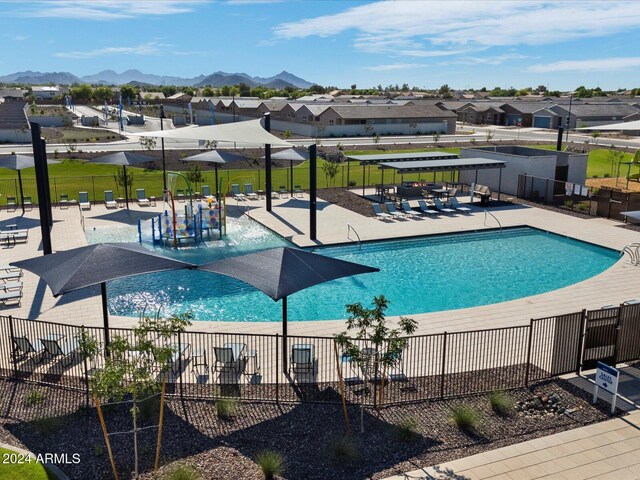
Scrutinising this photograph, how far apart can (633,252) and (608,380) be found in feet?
43.9

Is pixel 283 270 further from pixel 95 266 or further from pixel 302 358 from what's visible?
pixel 95 266

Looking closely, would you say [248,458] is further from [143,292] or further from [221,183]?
[221,183]

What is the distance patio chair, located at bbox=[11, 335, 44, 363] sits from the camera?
41.4 feet

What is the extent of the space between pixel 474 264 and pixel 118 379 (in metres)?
16.6

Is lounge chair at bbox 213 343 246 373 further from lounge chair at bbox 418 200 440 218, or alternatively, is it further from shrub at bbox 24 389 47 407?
lounge chair at bbox 418 200 440 218

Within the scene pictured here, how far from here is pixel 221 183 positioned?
36.9 metres

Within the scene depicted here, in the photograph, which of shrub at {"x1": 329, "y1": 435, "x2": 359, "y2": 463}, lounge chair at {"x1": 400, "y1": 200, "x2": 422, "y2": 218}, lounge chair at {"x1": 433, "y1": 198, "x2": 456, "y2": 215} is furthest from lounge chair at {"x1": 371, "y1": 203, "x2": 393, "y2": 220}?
shrub at {"x1": 329, "y1": 435, "x2": 359, "y2": 463}

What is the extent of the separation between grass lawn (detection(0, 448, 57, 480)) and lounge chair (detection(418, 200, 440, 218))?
2352cm

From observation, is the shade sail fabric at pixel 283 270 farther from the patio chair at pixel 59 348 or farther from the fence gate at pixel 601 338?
the fence gate at pixel 601 338

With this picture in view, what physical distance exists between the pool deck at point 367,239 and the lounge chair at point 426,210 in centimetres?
74

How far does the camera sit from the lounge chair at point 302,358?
1229cm

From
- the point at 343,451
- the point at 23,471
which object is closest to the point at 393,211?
the point at 343,451

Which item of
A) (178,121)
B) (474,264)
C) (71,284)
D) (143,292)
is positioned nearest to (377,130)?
(178,121)

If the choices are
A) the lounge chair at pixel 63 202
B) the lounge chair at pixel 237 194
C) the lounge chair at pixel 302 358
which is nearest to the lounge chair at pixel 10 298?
the lounge chair at pixel 302 358
